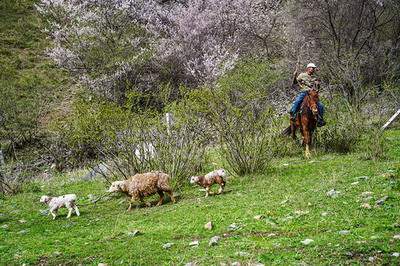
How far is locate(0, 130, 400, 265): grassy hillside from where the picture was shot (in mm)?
6723

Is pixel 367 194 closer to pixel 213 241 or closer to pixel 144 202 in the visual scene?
pixel 213 241

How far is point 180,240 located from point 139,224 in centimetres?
171

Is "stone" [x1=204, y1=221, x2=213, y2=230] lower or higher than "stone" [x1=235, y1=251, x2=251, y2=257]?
lower

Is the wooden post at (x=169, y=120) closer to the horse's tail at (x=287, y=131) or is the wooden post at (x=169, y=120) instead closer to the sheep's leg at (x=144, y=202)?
the sheep's leg at (x=144, y=202)

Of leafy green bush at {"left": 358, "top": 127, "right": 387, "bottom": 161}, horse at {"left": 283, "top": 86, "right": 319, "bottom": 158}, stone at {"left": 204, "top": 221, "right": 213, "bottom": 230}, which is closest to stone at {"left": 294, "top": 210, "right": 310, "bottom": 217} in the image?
stone at {"left": 204, "top": 221, "right": 213, "bottom": 230}

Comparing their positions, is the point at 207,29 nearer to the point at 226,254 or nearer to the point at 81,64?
the point at 81,64

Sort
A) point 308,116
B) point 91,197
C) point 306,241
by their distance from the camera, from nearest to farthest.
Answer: point 306,241, point 91,197, point 308,116

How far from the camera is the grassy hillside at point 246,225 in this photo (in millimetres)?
6723

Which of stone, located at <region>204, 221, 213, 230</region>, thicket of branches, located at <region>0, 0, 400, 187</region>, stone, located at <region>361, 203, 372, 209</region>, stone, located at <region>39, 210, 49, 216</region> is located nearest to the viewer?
stone, located at <region>361, 203, 372, 209</region>

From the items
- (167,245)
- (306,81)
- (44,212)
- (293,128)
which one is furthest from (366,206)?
(293,128)

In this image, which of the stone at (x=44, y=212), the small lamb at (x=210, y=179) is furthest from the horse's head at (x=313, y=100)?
the stone at (x=44, y=212)

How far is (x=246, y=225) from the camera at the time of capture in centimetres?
838

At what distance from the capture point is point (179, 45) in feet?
100.0

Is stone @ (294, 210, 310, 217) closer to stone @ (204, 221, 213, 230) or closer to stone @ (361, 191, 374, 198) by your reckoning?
stone @ (361, 191, 374, 198)
